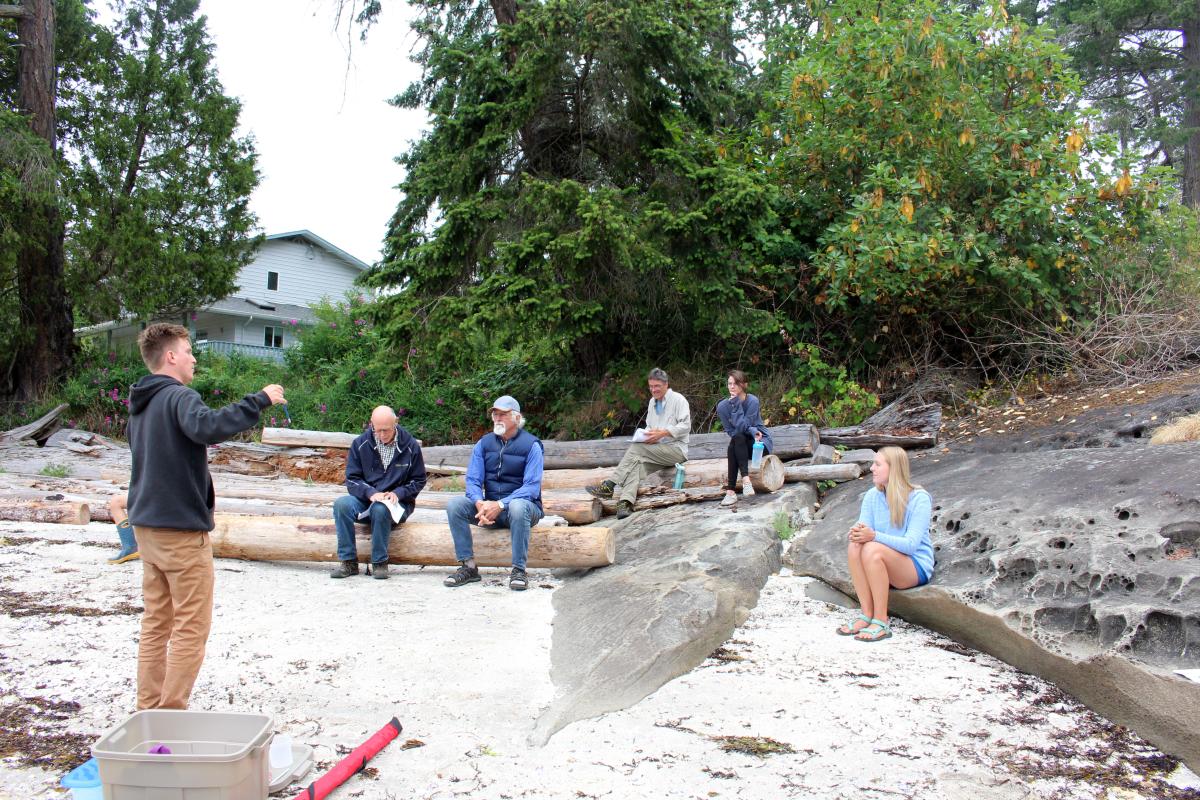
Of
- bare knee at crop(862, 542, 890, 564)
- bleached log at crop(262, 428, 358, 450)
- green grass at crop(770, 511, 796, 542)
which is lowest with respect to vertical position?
green grass at crop(770, 511, 796, 542)

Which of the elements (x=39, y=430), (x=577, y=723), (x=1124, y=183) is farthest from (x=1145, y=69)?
(x=39, y=430)

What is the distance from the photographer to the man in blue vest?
683 cm

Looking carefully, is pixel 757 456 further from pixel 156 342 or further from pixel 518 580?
pixel 156 342

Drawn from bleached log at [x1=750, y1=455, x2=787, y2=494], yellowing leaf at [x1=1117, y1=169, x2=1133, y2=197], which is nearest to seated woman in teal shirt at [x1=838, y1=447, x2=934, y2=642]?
bleached log at [x1=750, y1=455, x2=787, y2=494]

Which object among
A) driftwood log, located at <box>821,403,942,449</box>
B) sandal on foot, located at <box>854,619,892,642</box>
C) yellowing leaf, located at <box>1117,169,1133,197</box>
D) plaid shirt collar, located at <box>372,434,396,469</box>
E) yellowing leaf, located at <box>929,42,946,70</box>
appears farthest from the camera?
yellowing leaf, located at <box>929,42,946,70</box>

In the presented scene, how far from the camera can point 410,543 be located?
7.19 m

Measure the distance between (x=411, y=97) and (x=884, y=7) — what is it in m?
7.49

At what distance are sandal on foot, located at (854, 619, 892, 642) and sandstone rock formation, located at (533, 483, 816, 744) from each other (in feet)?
2.55

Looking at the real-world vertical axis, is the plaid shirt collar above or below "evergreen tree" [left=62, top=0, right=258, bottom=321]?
below

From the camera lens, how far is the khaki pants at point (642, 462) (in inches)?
365

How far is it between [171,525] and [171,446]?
0.33 metres

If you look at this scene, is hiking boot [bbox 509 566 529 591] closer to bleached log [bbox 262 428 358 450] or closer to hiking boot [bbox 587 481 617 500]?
hiking boot [bbox 587 481 617 500]

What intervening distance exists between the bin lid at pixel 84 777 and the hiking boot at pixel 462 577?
3659 mm

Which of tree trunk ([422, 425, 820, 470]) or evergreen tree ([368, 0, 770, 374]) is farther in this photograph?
A: evergreen tree ([368, 0, 770, 374])
